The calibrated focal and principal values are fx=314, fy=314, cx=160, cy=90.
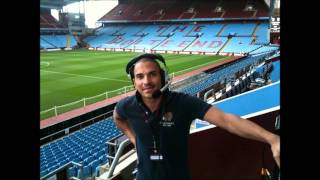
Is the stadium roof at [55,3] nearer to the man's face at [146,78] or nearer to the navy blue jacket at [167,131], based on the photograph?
the man's face at [146,78]

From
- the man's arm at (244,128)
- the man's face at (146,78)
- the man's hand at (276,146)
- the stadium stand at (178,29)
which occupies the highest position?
the stadium stand at (178,29)

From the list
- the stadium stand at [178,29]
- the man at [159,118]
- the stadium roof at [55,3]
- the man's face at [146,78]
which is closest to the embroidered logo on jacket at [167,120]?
the man at [159,118]

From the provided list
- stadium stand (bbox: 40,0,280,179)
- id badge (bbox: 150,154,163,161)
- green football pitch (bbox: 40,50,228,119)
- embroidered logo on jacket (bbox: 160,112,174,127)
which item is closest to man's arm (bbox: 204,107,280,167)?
embroidered logo on jacket (bbox: 160,112,174,127)

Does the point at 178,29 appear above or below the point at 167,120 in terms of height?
above

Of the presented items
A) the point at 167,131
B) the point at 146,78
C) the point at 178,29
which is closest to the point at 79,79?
the point at 146,78

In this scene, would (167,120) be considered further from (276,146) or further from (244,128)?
(276,146)

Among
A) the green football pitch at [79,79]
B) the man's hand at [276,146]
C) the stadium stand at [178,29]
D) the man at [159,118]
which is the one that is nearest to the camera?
the man's hand at [276,146]

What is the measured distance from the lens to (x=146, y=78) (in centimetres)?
Answer: 149

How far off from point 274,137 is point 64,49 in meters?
25.8

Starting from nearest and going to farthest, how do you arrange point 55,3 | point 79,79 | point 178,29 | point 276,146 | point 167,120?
point 276,146, point 167,120, point 79,79, point 55,3, point 178,29

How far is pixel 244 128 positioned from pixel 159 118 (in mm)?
388

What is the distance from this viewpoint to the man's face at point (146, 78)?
58.5 inches
